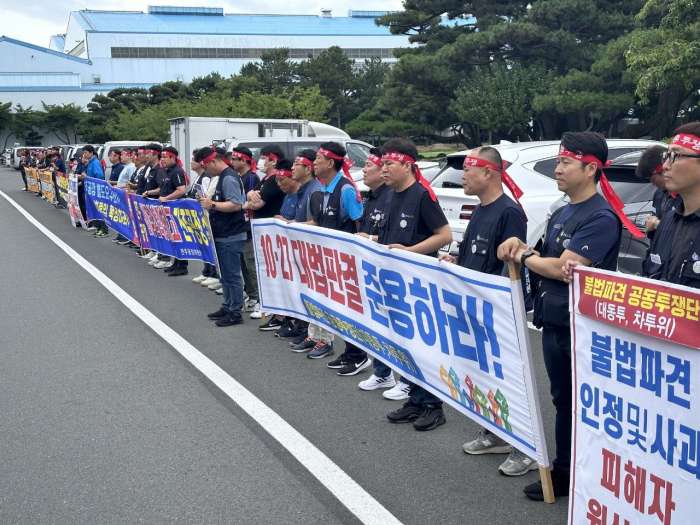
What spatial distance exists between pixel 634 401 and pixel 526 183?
20.0 feet

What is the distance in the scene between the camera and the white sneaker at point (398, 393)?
221 inches

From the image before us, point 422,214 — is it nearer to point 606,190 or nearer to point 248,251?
point 606,190

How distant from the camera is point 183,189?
11.0 meters

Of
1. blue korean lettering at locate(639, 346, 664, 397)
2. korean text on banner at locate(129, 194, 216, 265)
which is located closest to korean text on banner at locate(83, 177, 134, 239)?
korean text on banner at locate(129, 194, 216, 265)

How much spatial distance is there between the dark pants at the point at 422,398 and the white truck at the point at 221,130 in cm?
1476

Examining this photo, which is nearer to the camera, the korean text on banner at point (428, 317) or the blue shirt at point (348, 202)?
the korean text on banner at point (428, 317)

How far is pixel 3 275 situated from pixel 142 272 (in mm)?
2039

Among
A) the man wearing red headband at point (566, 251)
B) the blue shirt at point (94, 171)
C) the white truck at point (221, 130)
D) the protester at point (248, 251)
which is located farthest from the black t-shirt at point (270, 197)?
the white truck at point (221, 130)

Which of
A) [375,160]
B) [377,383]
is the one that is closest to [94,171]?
[375,160]

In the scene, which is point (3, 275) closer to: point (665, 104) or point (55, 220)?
point (55, 220)

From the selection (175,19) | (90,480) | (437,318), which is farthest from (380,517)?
(175,19)

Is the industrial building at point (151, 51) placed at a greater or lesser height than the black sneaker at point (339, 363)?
greater

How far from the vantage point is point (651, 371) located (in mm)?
2982

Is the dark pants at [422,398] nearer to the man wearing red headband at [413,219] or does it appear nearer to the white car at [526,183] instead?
the man wearing red headband at [413,219]
